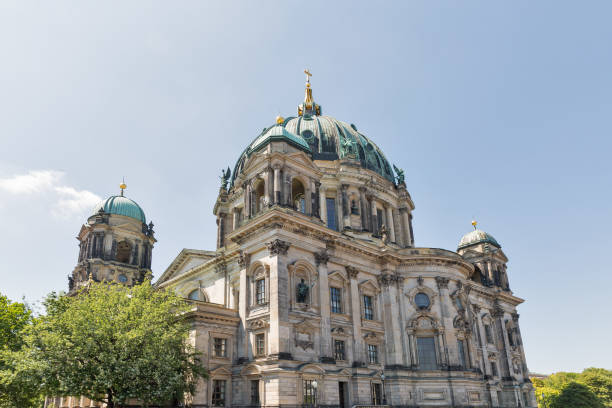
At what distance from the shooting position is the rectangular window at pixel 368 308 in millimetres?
38812

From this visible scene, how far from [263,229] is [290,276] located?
13.1 feet

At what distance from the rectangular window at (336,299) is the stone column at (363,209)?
11465 millimetres

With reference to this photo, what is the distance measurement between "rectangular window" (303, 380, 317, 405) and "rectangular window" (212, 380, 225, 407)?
611 cm

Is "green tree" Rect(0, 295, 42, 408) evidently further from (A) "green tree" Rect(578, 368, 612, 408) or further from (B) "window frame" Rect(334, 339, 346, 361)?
(A) "green tree" Rect(578, 368, 612, 408)

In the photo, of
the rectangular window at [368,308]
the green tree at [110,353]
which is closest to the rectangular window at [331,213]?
the rectangular window at [368,308]

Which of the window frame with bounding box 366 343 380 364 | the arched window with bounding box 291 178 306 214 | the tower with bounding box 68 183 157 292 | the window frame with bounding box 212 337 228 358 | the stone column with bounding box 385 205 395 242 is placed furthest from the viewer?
the tower with bounding box 68 183 157 292

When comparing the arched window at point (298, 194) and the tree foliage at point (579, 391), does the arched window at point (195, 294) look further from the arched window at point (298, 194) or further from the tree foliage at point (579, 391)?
the tree foliage at point (579, 391)

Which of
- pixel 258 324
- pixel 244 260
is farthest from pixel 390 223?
pixel 258 324

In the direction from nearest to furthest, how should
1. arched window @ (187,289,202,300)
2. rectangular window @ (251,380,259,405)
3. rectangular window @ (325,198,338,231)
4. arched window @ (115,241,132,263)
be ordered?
rectangular window @ (251,380,259,405), arched window @ (187,289,202,300), rectangular window @ (325,198,338,231), arched window @ (115,241,132,263)

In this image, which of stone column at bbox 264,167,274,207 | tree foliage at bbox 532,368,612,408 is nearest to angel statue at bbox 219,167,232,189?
stone column at bbox 264,167,274,207

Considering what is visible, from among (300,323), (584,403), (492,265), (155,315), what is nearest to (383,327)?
(300,323)

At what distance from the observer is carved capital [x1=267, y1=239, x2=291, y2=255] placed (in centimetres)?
3225

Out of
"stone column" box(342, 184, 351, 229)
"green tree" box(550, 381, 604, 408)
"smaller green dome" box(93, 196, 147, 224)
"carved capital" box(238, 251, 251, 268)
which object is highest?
"smaller green dome" box(93, 196, 147, 224)

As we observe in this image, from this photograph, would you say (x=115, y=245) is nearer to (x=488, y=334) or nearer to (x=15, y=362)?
(x=15, y=362)
